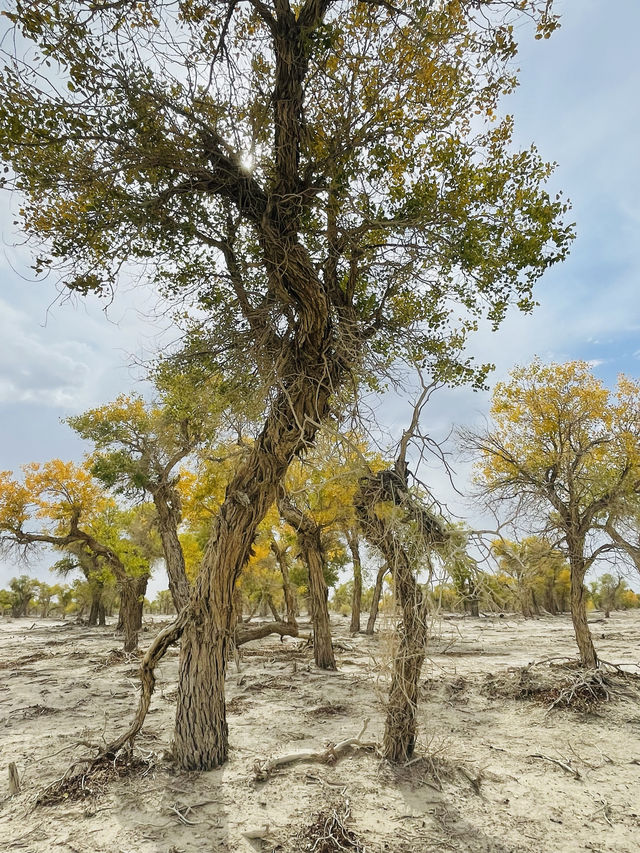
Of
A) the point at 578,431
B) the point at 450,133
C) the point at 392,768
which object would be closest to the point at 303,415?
the point at 450,133

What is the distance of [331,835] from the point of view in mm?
3678

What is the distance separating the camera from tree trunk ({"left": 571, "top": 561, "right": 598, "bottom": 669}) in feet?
31.7

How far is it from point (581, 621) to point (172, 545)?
10.5 metres

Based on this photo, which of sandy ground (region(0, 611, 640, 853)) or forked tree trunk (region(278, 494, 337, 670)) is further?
forked tree trunk (region(278, 494, 337, 670))

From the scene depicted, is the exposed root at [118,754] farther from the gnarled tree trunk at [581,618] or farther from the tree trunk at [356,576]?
the tree trunk at [356,576]

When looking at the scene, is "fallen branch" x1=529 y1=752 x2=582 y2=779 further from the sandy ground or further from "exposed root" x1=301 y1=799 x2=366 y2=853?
"exposed root" x1=301 y1=799 x2=366 y2=853

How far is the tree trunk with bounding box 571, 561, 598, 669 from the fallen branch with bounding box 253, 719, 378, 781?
6.31 metres

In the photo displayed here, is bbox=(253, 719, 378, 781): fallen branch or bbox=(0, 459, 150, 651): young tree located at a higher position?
bbox=(0, 459, 150, 651): young tree

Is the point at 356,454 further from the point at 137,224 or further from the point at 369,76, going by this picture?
the point at 369,76

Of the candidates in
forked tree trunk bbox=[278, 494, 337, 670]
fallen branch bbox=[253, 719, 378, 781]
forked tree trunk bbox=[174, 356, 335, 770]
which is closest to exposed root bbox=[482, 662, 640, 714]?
forked tree trunk bbox=[278, 494, 337, 670]

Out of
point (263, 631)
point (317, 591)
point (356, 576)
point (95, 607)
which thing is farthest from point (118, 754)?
point (95, 607)

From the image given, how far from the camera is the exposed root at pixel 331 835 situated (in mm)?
3619

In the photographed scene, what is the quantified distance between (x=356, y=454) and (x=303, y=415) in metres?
1.02

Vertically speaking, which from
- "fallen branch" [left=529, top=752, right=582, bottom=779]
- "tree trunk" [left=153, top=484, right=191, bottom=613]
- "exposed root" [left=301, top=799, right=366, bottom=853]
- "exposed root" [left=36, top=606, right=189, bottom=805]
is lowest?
"fallen branch" [left=529, top=752, right=582, bottom=779]
